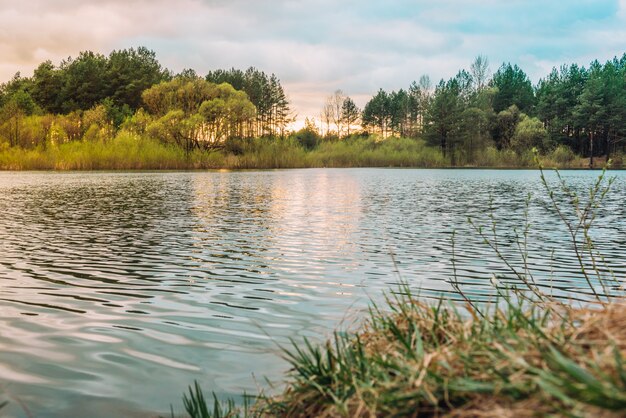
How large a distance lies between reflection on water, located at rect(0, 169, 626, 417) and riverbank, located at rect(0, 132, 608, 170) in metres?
40.3

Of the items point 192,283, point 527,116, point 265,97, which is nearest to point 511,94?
point 527,116

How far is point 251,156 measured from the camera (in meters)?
66.4

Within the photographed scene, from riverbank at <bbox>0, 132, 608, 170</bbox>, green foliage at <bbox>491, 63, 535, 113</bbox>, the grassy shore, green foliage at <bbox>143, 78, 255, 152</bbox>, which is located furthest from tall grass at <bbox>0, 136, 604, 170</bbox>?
the grassy shore

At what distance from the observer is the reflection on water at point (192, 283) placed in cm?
439

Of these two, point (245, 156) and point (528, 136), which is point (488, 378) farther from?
point (528, 136)

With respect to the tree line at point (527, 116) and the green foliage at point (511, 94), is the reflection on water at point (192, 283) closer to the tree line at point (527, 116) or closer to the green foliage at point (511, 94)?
the tree line at point (527, 116)

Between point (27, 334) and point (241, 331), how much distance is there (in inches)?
76.0

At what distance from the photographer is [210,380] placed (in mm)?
4281

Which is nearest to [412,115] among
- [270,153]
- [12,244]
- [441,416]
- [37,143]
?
[270,153]

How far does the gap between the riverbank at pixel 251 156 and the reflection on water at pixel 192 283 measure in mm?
40267

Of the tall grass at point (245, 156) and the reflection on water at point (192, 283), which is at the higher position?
the tall grass at point (245, 156)

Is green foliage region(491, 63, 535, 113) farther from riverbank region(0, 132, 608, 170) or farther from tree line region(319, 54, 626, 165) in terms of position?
riverbank region(0, 132, 608, 170)

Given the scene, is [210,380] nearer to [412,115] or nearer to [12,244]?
[12,244]

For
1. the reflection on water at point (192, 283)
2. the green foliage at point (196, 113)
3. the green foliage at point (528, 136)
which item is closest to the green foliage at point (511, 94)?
the green foliage at point (528, 136)
